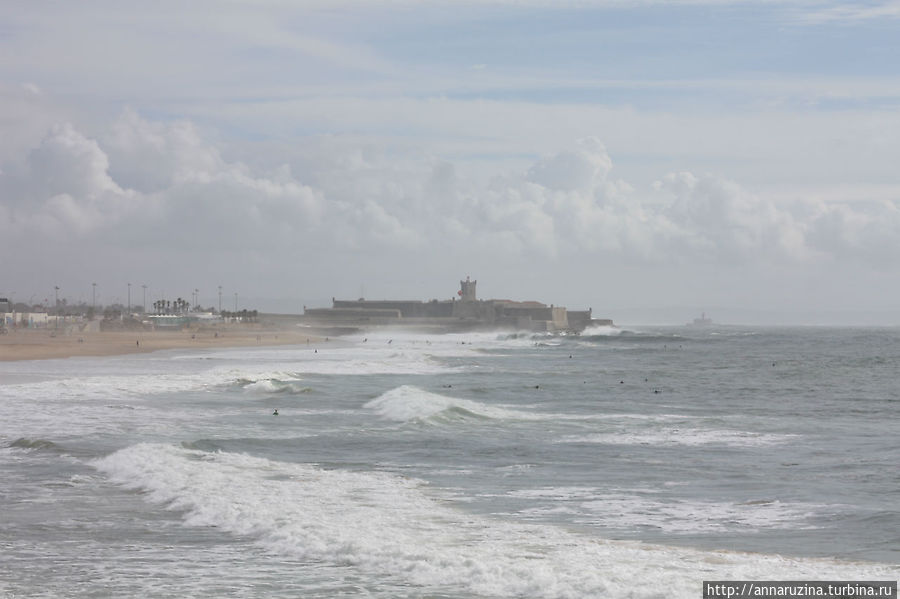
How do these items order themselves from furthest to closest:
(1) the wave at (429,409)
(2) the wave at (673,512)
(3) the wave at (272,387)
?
(3) the wave at (272,387), (1) the wave at (429,409), (2) the wave at (673,512)

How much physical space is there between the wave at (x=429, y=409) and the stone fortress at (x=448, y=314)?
116 m

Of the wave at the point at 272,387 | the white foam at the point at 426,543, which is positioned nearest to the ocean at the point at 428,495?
the white foam at the point at 426,543

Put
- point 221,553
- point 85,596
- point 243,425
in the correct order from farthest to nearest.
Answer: point 243,425, point 221,553, point 85,596

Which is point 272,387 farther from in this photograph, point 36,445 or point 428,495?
point 428,495

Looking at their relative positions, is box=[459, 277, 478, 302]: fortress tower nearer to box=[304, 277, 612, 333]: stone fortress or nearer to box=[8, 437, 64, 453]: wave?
box=[304, 277, 612, 333]: stone fortress

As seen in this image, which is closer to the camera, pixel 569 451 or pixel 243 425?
pixel 569 451

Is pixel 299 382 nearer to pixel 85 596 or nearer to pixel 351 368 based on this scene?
pixel 351 368

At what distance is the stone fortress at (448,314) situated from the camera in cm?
15588

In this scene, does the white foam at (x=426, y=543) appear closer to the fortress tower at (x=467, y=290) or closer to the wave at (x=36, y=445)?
the wave at (x=36, y=445)

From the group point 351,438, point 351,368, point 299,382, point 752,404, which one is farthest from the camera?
point 351,368

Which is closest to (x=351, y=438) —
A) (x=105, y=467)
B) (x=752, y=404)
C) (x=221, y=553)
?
(x=105, y=467)

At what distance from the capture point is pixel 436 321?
159 meters

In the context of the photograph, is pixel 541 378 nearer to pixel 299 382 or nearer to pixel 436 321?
pixel 299 382

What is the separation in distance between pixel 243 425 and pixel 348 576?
15109mm
